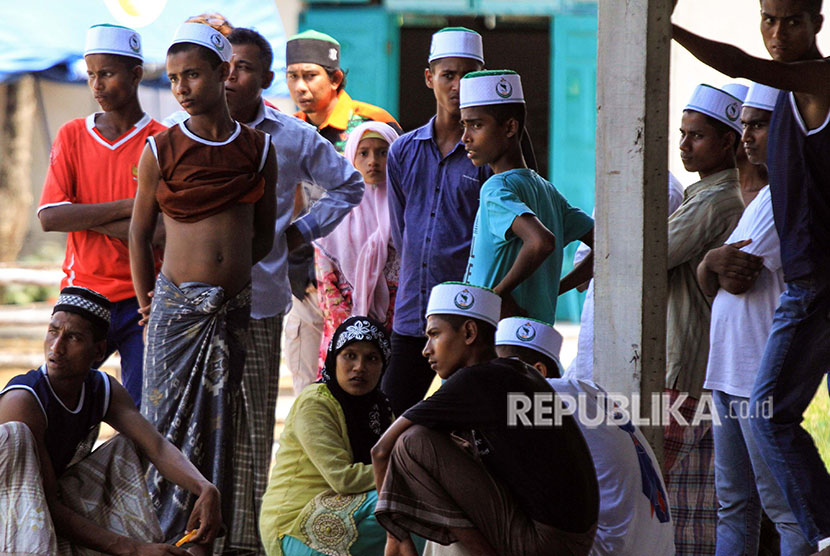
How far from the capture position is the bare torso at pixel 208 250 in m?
4.71

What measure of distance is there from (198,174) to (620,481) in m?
1.97

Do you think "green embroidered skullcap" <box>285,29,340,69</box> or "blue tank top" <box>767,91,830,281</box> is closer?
"blue tank top" <box>767,91,830,281</box>

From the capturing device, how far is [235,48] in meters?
5.43

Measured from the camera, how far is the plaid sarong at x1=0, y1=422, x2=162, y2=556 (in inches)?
155

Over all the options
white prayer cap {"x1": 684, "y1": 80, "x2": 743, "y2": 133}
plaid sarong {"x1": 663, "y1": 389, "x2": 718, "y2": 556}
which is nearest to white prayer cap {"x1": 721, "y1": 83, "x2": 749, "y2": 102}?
white prayer cap {"x1": 684, "y1": 80, "x2": 743, "y2": 133}

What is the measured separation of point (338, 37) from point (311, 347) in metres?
4.22

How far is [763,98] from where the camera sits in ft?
15.6

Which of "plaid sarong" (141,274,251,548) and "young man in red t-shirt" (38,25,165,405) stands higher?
"young man in red t-shirt" (38,25,165,405)

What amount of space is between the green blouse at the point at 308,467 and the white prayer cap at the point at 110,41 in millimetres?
1713

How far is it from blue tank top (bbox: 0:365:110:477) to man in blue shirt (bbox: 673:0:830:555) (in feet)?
7.29

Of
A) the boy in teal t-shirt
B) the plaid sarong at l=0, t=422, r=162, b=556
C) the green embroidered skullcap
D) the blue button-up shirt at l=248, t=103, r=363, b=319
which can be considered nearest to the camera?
the plaid sarong at l=0, t=422, r=162, b=556

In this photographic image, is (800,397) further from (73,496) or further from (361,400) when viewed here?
(73,496)

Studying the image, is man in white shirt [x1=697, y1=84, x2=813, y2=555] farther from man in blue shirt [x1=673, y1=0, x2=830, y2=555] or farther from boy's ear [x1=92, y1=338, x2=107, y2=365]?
boy's ear [x1=92, y1=338, x2=107, y2=365]

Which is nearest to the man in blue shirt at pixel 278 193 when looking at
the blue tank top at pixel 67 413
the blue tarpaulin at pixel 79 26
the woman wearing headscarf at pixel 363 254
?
the woman wearing headscarf at pixel 363 254
